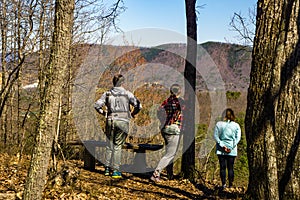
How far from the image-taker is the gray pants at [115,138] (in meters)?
6.91

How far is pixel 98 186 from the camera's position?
20.0ft

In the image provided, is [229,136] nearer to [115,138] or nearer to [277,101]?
[115,138]

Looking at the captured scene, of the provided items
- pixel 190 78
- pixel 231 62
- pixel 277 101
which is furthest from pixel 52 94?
pixel 231 62

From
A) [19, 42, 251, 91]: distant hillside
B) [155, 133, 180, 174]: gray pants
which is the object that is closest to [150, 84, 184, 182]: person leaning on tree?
[155, 133, 180, 174]: gray pants

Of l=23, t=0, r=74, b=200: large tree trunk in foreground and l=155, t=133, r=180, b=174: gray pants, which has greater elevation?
l=23, t=0, r=74, b=200: large tree trunk in foreground

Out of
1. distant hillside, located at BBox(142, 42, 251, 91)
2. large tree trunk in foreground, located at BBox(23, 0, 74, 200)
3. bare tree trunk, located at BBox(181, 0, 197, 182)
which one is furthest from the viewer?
distant hillside, located at BBox(142, 42, 251, 91)

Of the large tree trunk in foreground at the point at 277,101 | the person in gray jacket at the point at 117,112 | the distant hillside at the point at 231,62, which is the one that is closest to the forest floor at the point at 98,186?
the person in gray jacket at the point at 117,112

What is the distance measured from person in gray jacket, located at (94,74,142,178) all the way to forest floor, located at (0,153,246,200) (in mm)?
520

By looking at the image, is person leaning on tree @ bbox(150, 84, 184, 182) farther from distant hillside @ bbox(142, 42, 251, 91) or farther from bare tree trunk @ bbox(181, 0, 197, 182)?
distant hillside @ bbox(142, 42, 251, 91)

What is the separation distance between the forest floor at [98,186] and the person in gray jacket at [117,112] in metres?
0.52

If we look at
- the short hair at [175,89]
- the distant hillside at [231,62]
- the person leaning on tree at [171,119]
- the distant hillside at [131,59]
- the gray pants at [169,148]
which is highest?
the distant hillside at [231,62]

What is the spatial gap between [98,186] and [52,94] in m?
2.78

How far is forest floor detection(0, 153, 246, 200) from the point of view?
521cm

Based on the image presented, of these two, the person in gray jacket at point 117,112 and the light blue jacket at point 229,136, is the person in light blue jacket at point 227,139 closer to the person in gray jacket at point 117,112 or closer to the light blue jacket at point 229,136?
the light blue jacket at point 229,136
